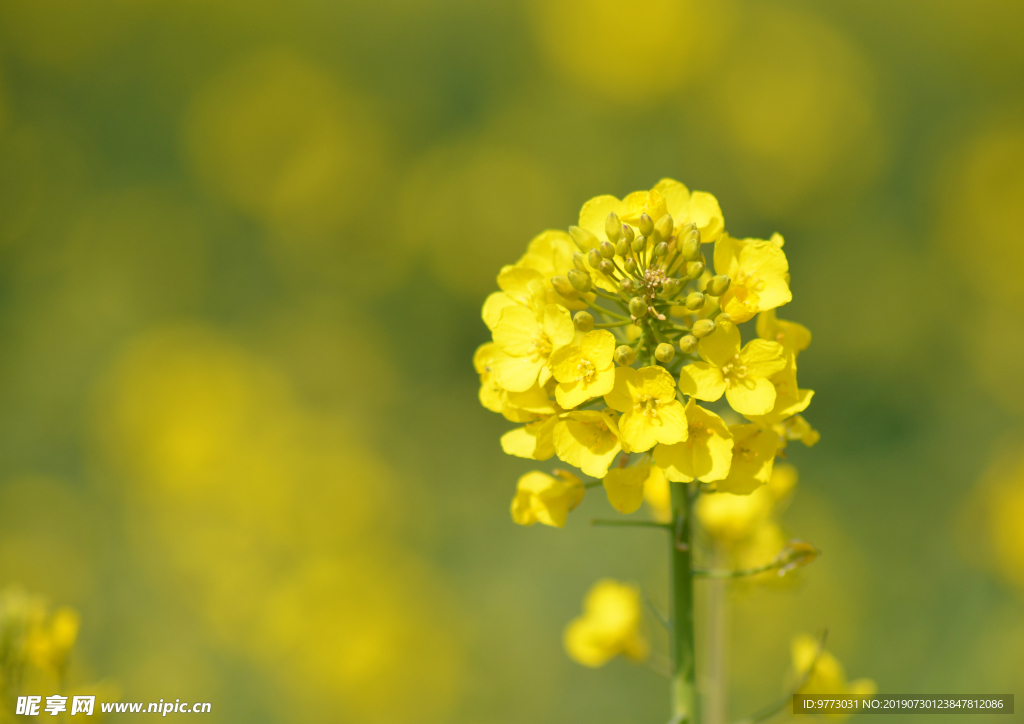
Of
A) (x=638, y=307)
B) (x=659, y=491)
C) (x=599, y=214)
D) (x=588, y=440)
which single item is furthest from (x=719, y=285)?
(x=659, y=491)

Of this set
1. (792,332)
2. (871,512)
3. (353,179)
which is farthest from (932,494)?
(353,179)

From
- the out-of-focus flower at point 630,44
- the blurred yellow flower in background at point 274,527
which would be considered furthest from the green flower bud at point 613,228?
the out-of-focus flower at point 630,44

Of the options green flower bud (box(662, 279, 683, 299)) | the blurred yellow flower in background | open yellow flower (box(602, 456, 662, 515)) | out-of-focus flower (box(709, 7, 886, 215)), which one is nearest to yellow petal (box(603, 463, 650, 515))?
open yellow flower (box(602, 456, 662, 515))

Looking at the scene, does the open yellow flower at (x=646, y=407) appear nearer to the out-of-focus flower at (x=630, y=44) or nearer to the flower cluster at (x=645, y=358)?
the flower cluster at (x=645, y=358)

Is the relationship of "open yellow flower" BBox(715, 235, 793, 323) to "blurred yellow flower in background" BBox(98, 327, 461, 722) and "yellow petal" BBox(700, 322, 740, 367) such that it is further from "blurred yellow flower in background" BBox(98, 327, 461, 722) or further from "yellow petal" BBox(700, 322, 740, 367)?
"blurred yellow flower in background" BBox(98, 327, 461, 722)

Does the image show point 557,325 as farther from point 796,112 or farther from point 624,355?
point 796,112

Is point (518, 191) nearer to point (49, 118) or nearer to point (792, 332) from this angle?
point (49, 118)
